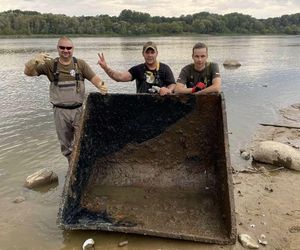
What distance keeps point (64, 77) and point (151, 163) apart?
5.91 feet

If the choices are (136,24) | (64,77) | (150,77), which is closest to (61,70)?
(64,77)

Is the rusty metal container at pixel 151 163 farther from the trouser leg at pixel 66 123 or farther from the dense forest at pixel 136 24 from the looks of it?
the dense forest at pixel 136 24

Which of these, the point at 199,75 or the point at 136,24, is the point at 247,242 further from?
the point at 136,24

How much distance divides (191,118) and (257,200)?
158 centimetres

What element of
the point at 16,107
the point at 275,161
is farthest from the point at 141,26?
the point at 275,161

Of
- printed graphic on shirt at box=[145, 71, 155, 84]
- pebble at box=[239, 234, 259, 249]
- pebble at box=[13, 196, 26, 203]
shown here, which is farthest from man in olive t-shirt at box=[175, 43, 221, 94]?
pebble at box=[13, 196, 26, 203]

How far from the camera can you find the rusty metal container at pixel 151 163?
15.8ft

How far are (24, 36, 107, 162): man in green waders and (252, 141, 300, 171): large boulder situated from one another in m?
3.63

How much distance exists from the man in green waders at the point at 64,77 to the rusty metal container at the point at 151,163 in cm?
37

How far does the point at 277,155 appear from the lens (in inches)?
290

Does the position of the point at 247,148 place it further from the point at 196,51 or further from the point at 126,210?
the point at 126,210

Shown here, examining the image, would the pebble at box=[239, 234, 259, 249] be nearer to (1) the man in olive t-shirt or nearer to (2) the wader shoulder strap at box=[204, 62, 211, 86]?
(1) the man in olive t-shirt

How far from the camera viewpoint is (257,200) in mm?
5762

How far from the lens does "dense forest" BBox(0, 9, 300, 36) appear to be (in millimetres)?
91438
